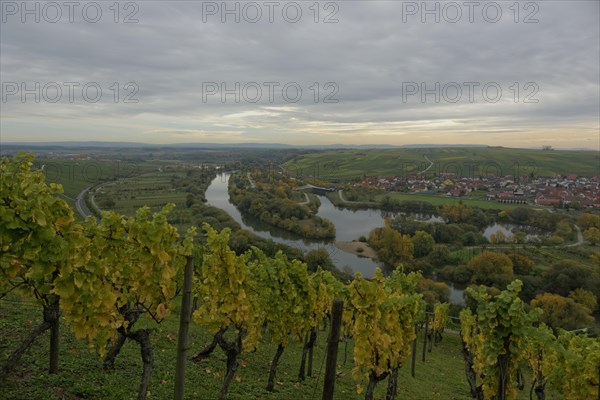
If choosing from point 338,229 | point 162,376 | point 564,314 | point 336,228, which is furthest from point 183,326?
point 336,228

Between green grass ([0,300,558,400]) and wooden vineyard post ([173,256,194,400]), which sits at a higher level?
wooden vineyard post ([173,256,194,400])

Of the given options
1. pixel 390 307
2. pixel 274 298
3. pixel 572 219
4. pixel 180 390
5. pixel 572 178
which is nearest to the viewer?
pixel 180 390

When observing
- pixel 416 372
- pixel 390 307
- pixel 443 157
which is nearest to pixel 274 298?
pixel 390 307

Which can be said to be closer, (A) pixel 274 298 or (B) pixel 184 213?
(A) pixel 274 298

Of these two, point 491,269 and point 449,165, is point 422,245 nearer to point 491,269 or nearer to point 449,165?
point 491,269

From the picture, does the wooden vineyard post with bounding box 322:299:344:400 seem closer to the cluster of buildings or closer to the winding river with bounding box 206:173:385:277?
the winding river with bounding box 206:173:385:277

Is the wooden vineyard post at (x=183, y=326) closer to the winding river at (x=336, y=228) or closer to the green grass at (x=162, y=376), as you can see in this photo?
the green grass at (x=162, y=376)

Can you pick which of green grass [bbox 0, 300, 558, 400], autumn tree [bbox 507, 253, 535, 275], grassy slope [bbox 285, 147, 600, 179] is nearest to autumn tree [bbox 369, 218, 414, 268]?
autumn tree [bbox 507, 253, 535, 275]

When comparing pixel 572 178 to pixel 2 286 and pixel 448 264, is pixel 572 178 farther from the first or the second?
pixel 2 286
